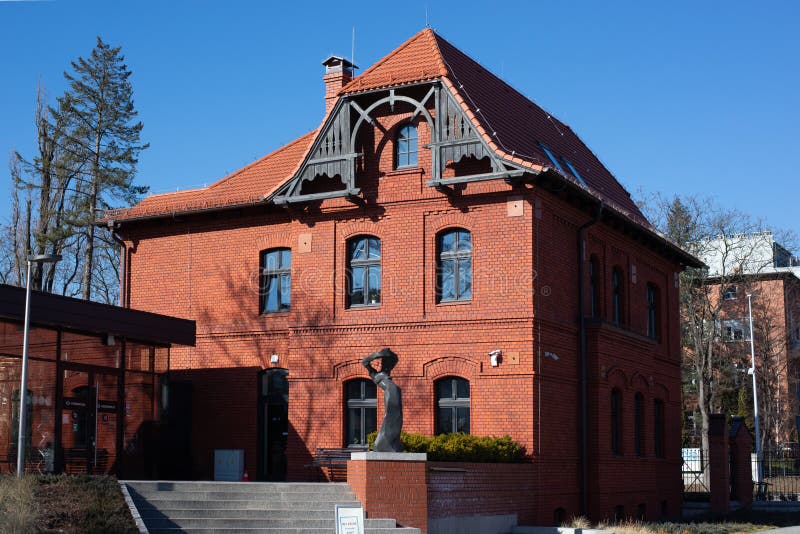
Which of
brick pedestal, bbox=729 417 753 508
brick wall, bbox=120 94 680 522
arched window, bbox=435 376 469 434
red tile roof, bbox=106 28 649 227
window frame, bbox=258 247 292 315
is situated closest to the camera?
brick wall, bbox=120 94 680 522

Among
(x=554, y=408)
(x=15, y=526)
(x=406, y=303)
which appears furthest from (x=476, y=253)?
(x=15, y=526)

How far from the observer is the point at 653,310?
105 ft

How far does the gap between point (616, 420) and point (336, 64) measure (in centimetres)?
1193

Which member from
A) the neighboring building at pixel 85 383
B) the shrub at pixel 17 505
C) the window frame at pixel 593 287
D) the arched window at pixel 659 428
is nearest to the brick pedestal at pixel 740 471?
the arched window at pixel 659 428

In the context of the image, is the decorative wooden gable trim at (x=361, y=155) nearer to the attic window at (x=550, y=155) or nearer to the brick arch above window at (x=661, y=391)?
the attic window at (x=550, y=155)

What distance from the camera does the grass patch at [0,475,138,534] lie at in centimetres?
1500

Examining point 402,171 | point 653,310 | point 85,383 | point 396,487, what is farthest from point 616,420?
point 85,383

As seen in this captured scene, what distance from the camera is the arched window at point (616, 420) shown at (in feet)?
88.4

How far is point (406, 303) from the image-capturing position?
24266mm

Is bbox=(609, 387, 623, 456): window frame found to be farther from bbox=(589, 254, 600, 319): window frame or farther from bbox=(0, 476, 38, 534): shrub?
bbox=(0, 476, 38, 534): shrub

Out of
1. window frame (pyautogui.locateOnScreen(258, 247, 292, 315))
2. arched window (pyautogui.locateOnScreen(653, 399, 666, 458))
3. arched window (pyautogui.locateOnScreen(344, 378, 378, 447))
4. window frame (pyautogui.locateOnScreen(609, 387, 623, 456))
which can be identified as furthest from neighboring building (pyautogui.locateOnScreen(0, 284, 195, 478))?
arched window (pyautogui.locateOnScreen(653, 399, 666, 458))

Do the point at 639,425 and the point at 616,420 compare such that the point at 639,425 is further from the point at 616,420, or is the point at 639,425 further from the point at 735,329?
the point at 735,329

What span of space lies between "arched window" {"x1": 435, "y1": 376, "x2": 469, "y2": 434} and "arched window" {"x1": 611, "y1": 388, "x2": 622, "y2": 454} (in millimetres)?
5177

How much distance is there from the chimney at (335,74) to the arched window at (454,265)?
20.8 feet
